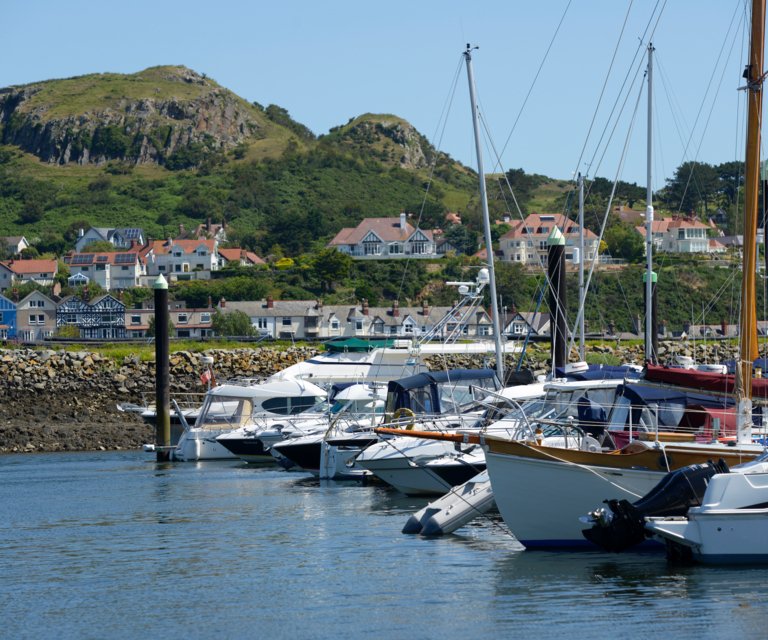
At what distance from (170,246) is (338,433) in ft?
369

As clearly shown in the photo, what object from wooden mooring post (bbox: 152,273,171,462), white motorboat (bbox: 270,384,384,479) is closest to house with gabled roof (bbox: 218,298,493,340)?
wooden mooring post (bbox: 152,273,171,462)

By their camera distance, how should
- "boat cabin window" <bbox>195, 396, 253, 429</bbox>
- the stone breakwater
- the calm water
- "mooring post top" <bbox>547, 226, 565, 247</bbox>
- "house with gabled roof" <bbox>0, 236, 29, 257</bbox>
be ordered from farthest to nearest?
1. "house with gabled roof" <bbox>0, 236, 29, 257</bbox>
2. the stone breakwater
3. "boat cabin window" <bbox>195, 396, 253, 429</bbox>
4. "mooring post top" <bbox>547, 226, 565, 247</bbox>
5. the calm water

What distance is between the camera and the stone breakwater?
162ft

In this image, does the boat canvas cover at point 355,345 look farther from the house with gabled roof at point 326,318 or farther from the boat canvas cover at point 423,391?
the house with gabled roof at point 326,318

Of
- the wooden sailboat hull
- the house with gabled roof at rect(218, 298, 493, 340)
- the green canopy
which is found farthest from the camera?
the house with gabled roof at rect(218, 298, 493, 340)

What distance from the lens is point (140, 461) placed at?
4300 centimetres

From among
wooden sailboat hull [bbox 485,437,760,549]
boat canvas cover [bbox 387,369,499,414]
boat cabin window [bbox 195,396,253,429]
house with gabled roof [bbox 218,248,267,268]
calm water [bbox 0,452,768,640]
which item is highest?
house with gabled roof [bbox 218,248,267,268]

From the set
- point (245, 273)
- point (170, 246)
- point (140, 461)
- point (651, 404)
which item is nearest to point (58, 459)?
point (140, 461)

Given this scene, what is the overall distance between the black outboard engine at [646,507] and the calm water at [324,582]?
0.37 metres

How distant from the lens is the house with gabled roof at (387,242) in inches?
5610

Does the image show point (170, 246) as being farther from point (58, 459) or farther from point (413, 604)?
point (413, 604)

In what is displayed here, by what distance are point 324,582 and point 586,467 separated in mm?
4440

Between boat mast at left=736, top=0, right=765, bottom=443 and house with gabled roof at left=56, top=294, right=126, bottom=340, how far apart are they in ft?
318

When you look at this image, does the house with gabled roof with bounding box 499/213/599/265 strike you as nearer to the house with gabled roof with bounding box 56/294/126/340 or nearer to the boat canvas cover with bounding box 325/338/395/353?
the house with gabled roof with bounding box 56/294/126/340
